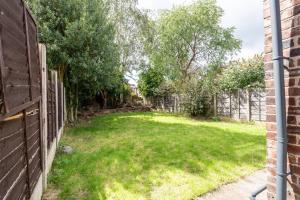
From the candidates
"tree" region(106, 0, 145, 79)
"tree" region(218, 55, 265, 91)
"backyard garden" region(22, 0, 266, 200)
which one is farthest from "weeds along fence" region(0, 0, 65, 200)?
"tree" region(106, 0, 145, 79)

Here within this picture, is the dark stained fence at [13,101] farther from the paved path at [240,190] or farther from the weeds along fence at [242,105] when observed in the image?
the weeds along fence at [242,105]

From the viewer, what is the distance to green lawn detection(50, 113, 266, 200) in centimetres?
388

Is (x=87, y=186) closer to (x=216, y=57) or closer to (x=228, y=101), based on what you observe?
(x=228, y=101)

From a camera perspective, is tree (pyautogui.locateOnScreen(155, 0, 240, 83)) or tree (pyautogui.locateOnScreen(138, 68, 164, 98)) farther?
tree (pyautogui.locateOnScreen(138, 68, 164, 98))

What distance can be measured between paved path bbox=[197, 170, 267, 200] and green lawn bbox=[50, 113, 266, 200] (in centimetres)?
15

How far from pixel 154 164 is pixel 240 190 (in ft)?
5.94

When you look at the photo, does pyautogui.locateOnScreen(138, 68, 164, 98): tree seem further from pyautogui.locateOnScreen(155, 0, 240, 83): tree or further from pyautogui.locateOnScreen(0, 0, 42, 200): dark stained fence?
pyautogui.locateOnScreen(0, 0, 42, 200): dark stained fence

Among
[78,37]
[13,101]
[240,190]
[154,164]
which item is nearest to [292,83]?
[13,101]

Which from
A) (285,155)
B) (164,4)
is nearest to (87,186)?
(285,155)

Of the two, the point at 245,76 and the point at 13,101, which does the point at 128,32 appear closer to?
the point at 245,76

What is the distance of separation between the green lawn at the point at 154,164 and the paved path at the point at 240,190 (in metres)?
0.15

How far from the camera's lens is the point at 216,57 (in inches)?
693

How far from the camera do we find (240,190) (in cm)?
379

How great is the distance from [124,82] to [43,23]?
9.69 m
